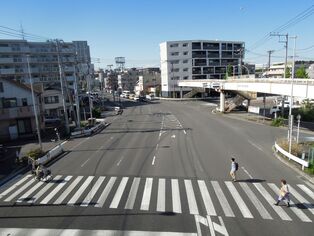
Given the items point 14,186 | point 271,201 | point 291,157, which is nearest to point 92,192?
point 14,186

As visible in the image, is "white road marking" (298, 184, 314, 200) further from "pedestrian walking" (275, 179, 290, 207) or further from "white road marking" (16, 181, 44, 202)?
"white road marking" (16, 181, 44, 202)

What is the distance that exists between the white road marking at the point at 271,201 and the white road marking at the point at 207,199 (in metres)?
3.18

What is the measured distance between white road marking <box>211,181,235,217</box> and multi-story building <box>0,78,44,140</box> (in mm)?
30484

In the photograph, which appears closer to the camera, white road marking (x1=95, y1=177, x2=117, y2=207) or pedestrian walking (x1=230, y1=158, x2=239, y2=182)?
white road marking (x1=95, y1=177, x2=117, y2=207)

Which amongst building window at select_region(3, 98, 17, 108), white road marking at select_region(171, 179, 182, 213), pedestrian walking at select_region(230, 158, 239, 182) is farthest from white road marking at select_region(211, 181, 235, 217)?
building window at select_region(3, 98, 17, 108)

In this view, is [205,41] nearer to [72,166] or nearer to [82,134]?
[82,134]

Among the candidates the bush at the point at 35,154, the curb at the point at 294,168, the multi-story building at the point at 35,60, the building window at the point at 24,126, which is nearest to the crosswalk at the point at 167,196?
the curb at the point at 294,168

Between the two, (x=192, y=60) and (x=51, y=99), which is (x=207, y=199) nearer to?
(x=51, y=99)

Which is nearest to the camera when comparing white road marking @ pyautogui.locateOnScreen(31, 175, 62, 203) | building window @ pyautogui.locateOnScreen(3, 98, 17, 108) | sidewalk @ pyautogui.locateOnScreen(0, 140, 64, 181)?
white road marking @ pyautogui.locateOnScreen(31, 175, 62, 203)

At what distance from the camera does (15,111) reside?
39.9m

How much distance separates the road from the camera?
13828mm

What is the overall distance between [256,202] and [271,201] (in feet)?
3.01

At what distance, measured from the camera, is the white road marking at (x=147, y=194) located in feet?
52.5

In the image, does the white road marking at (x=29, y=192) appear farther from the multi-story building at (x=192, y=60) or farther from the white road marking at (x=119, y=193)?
the multi-story building at (x=192, y=60)
